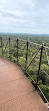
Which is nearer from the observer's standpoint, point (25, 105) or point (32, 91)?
Result: point (25, 105)

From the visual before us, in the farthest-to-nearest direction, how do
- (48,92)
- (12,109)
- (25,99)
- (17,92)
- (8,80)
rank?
(48,92)
(8,80)
(17,92)
(25,99)
(12,109)

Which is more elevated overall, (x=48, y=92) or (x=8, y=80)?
(x=8, y=80)

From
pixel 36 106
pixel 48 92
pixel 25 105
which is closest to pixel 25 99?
pixel 25 105

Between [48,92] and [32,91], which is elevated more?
[32,91]

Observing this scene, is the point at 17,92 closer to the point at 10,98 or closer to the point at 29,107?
the point at 10,98

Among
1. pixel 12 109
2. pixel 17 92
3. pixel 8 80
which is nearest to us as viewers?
pixel 12 109

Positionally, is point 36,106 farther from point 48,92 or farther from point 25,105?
point 48,92

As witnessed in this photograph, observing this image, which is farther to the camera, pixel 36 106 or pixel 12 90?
pixel 12 90

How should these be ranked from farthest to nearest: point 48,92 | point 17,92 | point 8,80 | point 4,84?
point 48,92 < point 8,80 < point 4,84 < point 17,92

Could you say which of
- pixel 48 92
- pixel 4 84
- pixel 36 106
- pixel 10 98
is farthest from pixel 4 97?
pixel 48 92
